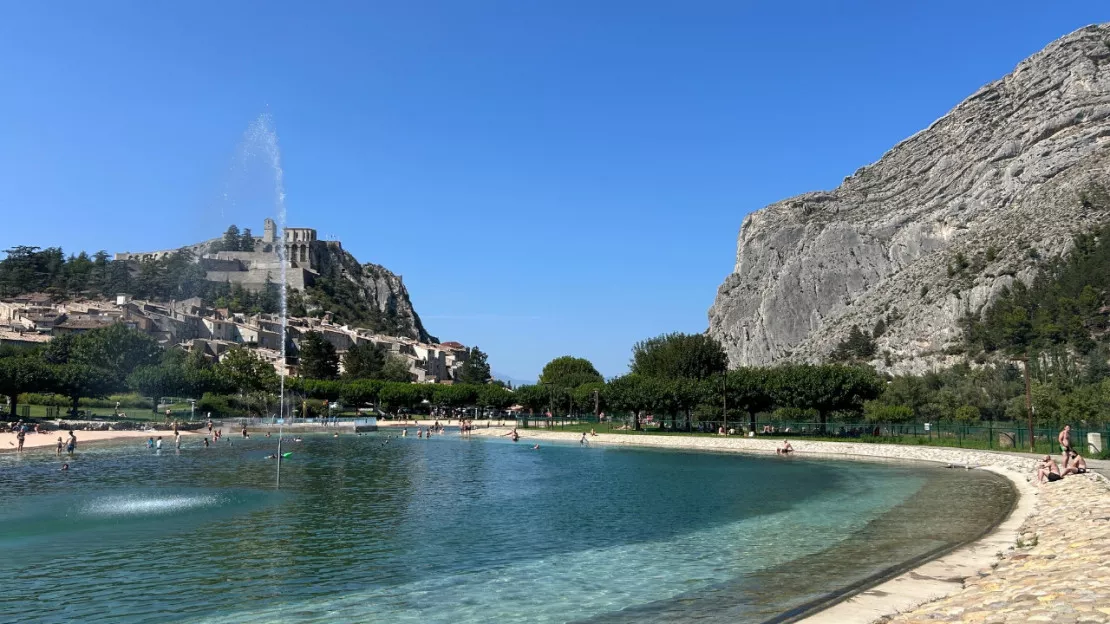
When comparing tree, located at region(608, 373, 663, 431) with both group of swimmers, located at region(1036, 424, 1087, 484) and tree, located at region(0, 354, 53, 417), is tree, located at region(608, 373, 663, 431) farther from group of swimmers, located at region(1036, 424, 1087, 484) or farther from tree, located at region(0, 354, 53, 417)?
tree, located at region(0, 354, 53, 417)

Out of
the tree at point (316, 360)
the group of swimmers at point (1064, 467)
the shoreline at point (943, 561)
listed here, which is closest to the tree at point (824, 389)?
the shoreline at point (943, 561)

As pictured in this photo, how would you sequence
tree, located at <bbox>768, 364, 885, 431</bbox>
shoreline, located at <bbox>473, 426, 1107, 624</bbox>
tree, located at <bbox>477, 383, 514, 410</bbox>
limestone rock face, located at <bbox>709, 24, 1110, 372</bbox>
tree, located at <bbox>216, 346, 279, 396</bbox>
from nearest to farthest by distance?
shoreline, located at <bbox>473, 426, 1107, 624</bbox> → tree, located at <bbox>768, 364, 885, 431</bbox> → limestone rock face, located at <bbox>709, 24, 1110, 372</bbox> → tree, located at <bbox>216, 346, 279, 396</bbox> → tree, located at <bbox>477, 383, 514, 410</bbox>

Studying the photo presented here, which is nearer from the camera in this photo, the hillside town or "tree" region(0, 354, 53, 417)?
"tree" region(0, 354, 53, 417)

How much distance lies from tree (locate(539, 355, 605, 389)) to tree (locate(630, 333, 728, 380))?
2866cm

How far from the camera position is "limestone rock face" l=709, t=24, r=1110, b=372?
323 feet

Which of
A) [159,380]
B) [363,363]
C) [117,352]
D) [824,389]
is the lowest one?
[824,389]

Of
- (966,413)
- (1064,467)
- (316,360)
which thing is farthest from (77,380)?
(966,413)

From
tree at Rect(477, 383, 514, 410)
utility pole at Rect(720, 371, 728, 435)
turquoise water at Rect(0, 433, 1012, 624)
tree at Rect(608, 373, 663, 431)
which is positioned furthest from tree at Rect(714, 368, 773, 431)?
tree at Rect(477, 383, 514, 410)

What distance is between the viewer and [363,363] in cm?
14350

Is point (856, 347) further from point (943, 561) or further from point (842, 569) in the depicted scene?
point (842, 569)

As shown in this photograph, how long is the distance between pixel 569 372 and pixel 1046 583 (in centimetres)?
11293

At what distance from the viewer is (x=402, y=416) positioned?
112 metres

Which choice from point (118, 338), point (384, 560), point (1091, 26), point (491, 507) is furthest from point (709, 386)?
point (1091, 26)

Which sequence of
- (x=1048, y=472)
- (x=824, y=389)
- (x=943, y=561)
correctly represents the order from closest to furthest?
(x=943, y=561), (x=1048, y=472), (x=824, y=389)
